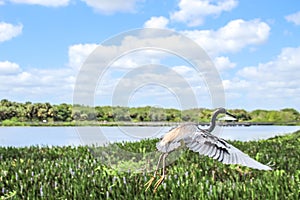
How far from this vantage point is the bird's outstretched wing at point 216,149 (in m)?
3.46

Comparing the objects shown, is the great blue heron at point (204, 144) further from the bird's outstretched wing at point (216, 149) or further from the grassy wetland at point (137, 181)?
the grassy wetland at point (137, 181)

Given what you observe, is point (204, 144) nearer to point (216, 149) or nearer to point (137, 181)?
point (216, 149)

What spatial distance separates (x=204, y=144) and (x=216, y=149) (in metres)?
0.11

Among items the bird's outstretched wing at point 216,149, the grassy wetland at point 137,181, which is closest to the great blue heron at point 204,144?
the bird's outstretched wing at point 216,149

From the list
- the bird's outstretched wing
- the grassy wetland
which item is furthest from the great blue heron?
the grassy wetland

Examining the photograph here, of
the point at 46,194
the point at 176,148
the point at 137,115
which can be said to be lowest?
the point at 46,194

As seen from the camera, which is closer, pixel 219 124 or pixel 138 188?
pixel 219 124

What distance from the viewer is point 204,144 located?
140 inches

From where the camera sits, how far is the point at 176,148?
363cm

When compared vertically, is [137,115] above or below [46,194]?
above

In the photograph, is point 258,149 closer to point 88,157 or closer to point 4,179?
point 88,157

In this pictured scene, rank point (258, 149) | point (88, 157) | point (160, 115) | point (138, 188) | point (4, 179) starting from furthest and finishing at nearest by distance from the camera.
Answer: point (258, 149) → point (88, 157) → point (4, 179) → point (138, 188) → point (160, 115)

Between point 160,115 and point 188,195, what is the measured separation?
112 cm

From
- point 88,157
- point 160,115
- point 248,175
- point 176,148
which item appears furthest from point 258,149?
point 176,148
